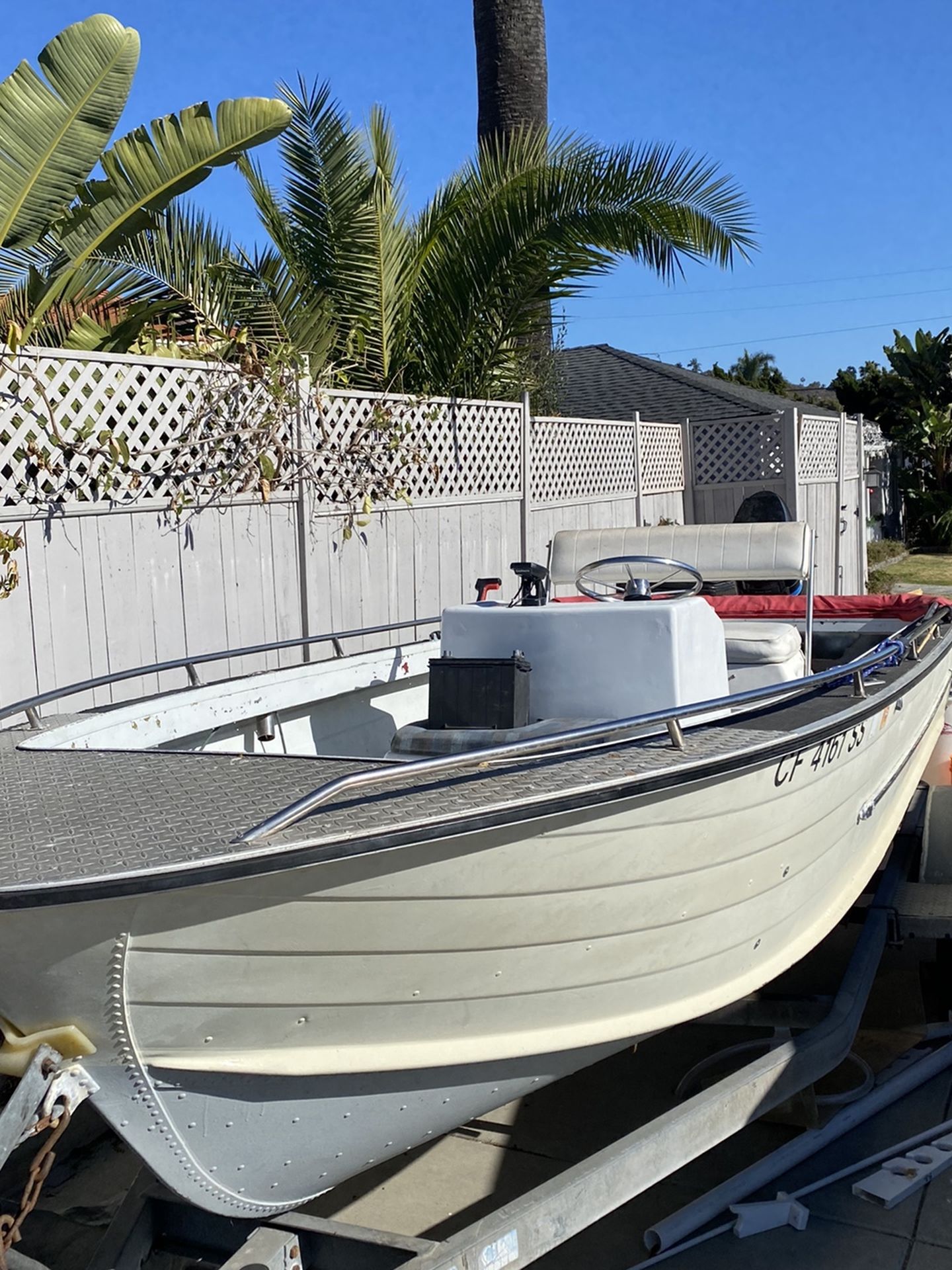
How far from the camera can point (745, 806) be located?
300 cm

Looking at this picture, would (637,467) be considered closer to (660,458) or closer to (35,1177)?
(660,458)

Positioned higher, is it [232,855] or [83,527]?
[83,527]

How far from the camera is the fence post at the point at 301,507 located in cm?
649

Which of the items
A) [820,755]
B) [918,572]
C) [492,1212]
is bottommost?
[492,1212]

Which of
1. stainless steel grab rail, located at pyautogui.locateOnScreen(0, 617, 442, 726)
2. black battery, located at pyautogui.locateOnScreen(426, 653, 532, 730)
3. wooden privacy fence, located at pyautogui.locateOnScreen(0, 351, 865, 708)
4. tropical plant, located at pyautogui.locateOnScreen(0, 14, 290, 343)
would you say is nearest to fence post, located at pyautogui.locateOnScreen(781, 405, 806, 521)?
wooden privacy fence, located at pyautogui.locateOnScreen(0, 351, 865, 708)

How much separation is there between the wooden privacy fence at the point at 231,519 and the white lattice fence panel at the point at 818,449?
11.9 ft

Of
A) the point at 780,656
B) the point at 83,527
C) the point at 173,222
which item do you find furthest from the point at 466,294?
the point at 780,656

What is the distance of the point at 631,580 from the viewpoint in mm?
4074

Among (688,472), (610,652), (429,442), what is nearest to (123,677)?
(610,652)

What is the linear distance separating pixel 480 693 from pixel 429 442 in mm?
4255

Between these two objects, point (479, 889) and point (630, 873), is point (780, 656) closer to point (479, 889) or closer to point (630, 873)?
point (630, 873)

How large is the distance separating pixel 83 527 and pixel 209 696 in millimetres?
1792

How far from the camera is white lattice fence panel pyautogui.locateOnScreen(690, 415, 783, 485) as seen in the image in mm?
12508

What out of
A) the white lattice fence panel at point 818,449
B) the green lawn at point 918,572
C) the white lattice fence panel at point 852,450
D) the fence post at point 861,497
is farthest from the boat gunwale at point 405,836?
the green lawn at point 918,572
